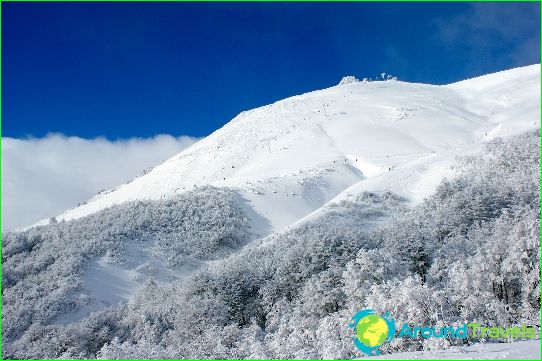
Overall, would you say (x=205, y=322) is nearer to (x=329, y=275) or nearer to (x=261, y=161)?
(x=329, y=275)

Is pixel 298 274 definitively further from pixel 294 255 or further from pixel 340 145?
pixel 340 145

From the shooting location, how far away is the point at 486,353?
16203 millimetres

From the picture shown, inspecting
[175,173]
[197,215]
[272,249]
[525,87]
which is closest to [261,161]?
[175,173]

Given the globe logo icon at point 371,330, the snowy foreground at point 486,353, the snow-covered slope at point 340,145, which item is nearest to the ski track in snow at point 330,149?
the snow-covered slope at point 340,145

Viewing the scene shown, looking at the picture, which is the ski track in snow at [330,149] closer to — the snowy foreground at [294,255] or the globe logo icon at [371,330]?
the snowy foreground at [294,255]

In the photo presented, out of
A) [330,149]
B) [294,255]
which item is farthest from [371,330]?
[330,149]

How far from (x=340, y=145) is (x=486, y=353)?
9483 centimetres

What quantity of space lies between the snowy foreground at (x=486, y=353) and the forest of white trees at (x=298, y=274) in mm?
2435

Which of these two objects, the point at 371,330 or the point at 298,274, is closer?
the point at 371,330

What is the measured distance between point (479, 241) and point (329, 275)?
42.4ft

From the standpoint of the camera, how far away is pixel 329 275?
3525cm

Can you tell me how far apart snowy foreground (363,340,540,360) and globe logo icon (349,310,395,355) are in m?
3.70

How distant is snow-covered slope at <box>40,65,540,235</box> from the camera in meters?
78.6

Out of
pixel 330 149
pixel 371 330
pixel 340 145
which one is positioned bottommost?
pixel 371 330
